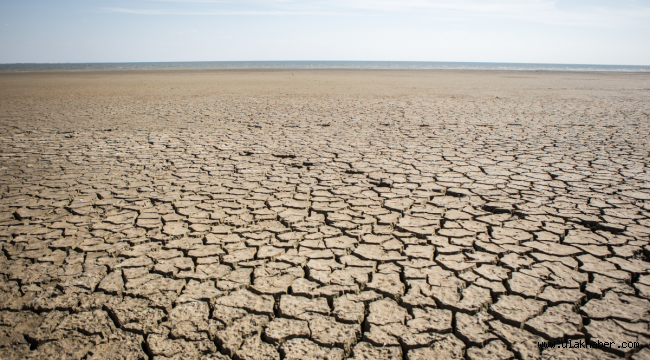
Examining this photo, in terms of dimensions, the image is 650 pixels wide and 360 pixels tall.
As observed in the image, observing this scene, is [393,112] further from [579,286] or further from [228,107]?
[579,286]

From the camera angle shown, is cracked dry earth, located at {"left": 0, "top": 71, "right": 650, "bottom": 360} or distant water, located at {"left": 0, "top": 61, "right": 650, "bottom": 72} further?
distant water, located at {"left": 0, "top": 61, "right": 650, "bottom": 72}

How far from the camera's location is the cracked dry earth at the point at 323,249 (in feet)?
5.71

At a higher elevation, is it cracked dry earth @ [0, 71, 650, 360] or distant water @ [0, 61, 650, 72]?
distant water @ [0, 61, 650, 72]

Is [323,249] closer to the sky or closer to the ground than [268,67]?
closer to the ground

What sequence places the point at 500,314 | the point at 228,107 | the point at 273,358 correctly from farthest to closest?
the point at 228,107 < the point at 500,314 < the point at 273,358

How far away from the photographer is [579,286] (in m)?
2.10

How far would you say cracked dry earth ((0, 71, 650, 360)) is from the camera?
1.74m

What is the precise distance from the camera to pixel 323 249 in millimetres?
2543

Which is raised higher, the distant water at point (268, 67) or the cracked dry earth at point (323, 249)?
the distant water at point (268, 67)

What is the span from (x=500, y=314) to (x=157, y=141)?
17.6 feet

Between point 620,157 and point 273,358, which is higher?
point 620,157

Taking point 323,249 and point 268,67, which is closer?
point 323,249

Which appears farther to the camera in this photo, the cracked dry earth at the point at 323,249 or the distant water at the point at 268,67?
the distant water at the point at 268,67

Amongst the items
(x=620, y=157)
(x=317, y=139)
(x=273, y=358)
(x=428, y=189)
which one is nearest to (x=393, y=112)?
(x=317, y=139)
